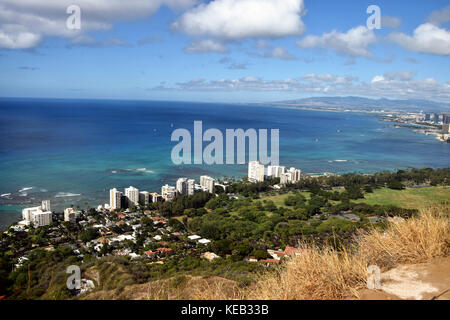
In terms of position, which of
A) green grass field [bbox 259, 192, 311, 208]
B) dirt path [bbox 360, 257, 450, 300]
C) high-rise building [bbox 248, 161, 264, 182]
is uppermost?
dirt path [bbox 360, 257, 450, 300]

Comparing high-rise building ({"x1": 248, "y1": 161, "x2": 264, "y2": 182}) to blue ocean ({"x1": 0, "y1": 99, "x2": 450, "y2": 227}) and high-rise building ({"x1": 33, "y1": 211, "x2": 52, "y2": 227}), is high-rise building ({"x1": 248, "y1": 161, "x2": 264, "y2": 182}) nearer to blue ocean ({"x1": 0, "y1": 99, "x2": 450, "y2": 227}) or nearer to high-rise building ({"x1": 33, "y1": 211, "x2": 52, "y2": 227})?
blue ocean ({"x1": 0, "y1": 99, "x2": 450, "y2": 227})

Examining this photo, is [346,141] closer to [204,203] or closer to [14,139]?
[204,203]

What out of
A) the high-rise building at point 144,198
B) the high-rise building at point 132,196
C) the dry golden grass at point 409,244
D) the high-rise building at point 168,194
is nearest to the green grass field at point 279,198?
the high-rise building at point 168,194

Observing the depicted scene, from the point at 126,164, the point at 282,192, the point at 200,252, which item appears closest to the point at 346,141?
the point at 282,192

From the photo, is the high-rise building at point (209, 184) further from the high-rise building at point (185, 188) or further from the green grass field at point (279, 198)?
the green grass field at point (279, 198)


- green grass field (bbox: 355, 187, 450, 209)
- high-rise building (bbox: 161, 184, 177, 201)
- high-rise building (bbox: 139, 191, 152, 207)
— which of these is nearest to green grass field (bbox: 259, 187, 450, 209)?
green grass field (bbox: 355, 187, 450, 209)

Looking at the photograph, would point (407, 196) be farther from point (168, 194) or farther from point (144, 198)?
point (144, 198)
